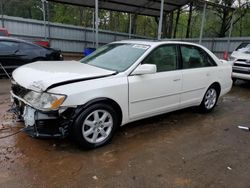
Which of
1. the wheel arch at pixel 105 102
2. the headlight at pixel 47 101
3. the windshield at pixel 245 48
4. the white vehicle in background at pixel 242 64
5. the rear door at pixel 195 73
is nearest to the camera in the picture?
the headlight at pixel 47 101

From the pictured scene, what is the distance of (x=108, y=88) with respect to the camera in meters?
3.04

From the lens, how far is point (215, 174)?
2.72 m

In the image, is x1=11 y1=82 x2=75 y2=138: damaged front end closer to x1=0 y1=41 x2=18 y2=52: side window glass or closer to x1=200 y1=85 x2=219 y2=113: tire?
x1=200 y1=85 x2=219 y2=113: tire

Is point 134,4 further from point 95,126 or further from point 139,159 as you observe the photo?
point 139,159

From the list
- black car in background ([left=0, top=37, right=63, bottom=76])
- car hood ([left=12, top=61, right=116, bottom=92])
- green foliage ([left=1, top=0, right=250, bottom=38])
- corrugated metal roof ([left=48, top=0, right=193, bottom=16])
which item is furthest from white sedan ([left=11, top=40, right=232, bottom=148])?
green foliage ([left=1, top=0, right=250, bottom=38])

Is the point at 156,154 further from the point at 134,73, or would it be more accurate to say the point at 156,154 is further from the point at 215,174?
the point at 134,73

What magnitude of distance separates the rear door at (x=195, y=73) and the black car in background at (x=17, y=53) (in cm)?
519

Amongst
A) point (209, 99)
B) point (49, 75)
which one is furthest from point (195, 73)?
point (49, 75)

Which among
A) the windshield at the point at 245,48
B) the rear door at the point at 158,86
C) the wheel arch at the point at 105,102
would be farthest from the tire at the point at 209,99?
the windshield at the point at 245,48

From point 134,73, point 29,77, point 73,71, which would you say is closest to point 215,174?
point 134,73

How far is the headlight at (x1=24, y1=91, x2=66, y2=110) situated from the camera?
271 cm

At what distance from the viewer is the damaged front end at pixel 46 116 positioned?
2717 millimetres

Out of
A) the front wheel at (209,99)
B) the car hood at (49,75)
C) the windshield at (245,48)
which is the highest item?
the windshield at (245,48)

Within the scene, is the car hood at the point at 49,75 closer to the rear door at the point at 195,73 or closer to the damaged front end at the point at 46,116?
the damaged front end at the point at 46,116
